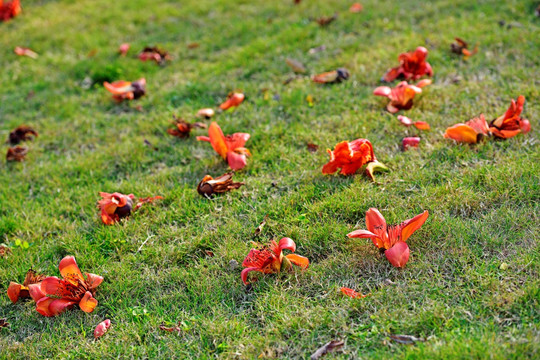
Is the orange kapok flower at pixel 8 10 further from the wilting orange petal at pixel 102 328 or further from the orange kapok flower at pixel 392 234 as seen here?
the orange kapok flower at pixel 392 234

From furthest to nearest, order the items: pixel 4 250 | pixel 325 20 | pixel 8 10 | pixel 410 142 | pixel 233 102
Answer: pixel 8 10, pixel 325 20, pixel 233 102, pixel 410 142, pixel 4 250

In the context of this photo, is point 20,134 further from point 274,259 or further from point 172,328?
point 274,259

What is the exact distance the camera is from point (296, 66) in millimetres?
4758

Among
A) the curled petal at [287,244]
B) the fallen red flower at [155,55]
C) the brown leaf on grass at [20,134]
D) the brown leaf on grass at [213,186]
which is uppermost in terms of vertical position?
the fallen red flower at [155,55]

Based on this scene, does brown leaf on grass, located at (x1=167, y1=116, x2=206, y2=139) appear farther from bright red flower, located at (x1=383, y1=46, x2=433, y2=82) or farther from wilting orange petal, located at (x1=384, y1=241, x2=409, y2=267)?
wilting orange petal, located at (x1=384, y1=241, x2=409, y2=267)

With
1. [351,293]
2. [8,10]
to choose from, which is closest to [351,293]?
[351,293]

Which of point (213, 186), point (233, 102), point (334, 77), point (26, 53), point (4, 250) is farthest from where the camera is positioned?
point (26, 53)

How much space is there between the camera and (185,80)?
4992 mm

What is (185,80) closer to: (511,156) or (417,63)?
(417,63)

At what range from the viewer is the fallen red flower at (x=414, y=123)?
359 cm

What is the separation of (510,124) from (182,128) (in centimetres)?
232

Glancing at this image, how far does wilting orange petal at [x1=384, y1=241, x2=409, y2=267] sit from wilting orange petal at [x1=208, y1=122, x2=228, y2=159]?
1485 millimetres

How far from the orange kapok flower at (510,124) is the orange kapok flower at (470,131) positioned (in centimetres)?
7

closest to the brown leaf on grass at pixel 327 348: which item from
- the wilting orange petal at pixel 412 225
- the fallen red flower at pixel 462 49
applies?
the wilting orange petal at pixel 412 225
